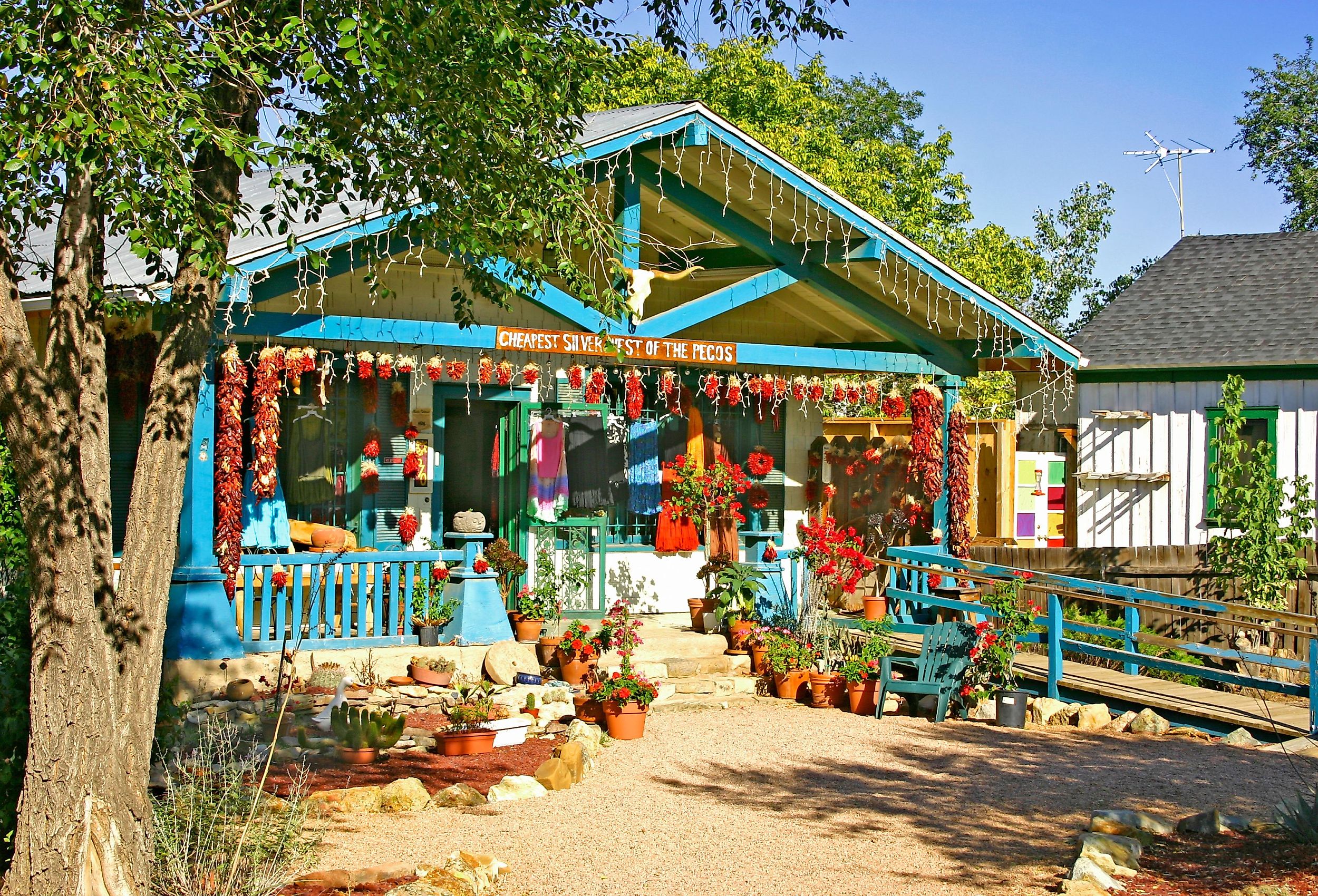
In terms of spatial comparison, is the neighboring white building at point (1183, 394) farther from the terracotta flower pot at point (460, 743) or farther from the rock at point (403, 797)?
the rock at point (403, 797)

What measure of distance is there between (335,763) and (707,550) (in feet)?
21.4

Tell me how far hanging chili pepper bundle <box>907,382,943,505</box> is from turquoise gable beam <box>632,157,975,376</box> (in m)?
0.60

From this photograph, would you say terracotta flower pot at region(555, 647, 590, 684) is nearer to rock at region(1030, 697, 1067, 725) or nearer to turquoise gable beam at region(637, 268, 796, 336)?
turquoise gable beam at region(637, 268, 796, 336)

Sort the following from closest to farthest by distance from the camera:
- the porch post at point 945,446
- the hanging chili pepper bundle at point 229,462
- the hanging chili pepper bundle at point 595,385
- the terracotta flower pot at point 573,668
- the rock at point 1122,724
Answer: the hanging chili pepper bundle at point 229,462, the rock at point 1122,724, the terracotta flower pot at point 573,668, the hanging chili pepper bundle at point 595,385, the porch post at point 945,446

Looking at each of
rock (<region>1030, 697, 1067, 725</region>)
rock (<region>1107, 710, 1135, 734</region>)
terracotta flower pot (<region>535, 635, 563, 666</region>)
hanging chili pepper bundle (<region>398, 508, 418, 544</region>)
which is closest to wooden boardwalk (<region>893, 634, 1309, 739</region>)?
rock (<region>1107, 710, 1135, 734</region>)

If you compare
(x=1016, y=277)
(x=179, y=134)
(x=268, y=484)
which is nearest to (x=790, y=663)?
(x=268, y=484)

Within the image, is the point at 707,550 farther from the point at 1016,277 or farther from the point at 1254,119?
the point at 1254,119

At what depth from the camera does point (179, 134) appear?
19.0ft

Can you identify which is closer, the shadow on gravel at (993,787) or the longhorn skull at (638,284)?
the shadow on gravel at (993,787)

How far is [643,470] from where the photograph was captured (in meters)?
13.7

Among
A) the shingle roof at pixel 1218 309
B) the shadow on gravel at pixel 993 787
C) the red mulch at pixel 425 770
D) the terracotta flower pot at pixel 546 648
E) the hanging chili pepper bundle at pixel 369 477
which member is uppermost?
the shingle roof at pixel 1218 309

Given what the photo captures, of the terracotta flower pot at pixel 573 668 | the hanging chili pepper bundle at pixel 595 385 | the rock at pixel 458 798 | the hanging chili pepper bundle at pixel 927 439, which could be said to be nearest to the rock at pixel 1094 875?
the rock at pixel 458 798

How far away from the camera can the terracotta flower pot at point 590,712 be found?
32.2 ft

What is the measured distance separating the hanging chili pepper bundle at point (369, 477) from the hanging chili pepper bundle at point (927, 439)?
5604 millimetres
